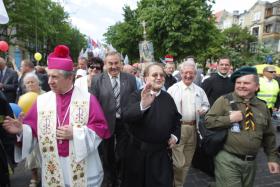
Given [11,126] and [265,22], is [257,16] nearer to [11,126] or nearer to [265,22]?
[265,22]

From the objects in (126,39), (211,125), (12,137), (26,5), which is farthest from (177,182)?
(126,39)

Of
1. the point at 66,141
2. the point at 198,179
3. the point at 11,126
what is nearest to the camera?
the point at 11,126

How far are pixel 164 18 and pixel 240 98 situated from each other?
64.3ft

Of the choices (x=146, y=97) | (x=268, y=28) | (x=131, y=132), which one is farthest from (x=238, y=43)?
(x=146, y=97)

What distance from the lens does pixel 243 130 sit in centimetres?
290

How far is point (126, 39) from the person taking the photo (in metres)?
36.1

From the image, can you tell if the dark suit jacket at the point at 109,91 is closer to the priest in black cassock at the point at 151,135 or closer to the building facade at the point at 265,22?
the priest in black cassock at the point at 151,135

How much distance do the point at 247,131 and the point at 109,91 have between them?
212 centimetres

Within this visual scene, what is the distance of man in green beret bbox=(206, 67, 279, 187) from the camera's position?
9.48ft

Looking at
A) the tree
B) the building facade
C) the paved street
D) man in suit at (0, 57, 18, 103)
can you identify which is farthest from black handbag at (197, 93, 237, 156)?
the building facade

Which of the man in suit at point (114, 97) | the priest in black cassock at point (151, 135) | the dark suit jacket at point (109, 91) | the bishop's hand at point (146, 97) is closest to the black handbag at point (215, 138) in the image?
the priest in black cassock at point (151, 135)

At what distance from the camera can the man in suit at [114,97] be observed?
417 centimetres

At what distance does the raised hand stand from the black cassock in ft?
3.56

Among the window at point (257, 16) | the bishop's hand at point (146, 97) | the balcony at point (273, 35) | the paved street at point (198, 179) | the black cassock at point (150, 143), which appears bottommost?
the paved street at point (198, 179)
